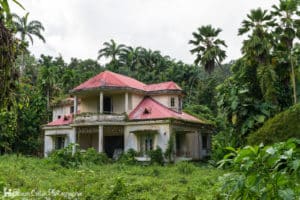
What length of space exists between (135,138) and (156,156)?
2.47m

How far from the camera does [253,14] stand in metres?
22.1

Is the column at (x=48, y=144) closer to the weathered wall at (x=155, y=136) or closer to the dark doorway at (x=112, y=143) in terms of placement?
the dark doorway at (x=112, y=143)

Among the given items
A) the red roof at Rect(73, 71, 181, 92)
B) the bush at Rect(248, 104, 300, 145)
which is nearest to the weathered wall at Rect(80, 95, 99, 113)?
the red roof at Rect(73, 71, 181, 92)

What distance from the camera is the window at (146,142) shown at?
1012 inches

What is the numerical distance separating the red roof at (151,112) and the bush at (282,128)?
8.41 m

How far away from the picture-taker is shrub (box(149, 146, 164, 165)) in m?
24.3

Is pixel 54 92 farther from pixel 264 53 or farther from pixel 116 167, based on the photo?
pixel 264 53

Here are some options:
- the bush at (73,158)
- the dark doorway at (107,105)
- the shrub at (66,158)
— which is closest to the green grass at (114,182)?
the shrub at (66,158)

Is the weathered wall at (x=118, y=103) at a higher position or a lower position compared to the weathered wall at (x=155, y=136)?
higher

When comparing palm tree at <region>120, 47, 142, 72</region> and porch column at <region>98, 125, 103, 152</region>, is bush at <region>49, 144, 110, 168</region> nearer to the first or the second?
porch column at <region>98, 125, 103, 152</region>

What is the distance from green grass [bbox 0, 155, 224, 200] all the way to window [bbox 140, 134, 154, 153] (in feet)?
14.1

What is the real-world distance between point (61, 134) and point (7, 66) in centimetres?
2809

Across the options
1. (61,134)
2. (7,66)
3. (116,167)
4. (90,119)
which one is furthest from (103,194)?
(61,134)

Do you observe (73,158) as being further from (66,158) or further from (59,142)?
(59,142)
